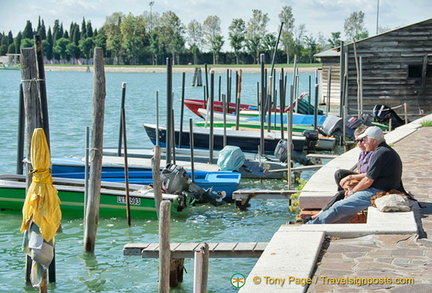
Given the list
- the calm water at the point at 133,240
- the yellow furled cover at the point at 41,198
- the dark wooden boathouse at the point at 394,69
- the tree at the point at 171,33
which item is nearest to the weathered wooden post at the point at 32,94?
the yellow furled cover at the point at 41,198

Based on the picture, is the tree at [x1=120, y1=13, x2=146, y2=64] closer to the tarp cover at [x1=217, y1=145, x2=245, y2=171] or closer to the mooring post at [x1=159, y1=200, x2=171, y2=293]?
the tarp cover at [x1=217, y1=145, x2=245, y2=171]

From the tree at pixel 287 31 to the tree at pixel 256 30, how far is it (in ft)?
13.5

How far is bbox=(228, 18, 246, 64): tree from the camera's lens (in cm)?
15325

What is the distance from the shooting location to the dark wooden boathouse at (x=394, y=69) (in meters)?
31.1

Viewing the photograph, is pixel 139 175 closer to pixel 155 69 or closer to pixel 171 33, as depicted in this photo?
pixel 155 69

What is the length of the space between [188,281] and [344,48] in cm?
2149

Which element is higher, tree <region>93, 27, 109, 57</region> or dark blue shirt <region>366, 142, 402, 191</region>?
tree <region>93, 27, 109, 57</region>

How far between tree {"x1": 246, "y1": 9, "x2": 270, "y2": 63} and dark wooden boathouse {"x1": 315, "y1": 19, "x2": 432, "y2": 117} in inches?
4706

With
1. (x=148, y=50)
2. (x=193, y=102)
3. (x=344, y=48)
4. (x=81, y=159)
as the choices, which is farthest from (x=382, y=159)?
(x=148, y=50)

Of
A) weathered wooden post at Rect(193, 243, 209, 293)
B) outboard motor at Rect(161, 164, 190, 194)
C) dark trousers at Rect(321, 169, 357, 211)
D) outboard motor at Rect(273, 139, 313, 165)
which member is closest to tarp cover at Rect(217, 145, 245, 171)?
outboard motor at Rect(273, 139, 313, 165)

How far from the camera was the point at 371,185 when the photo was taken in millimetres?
9430


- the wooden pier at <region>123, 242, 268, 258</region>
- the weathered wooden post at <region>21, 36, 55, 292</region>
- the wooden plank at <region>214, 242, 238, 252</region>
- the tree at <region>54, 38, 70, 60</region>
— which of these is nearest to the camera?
the wooden pier at <region>123, 242, 268, 258</region>

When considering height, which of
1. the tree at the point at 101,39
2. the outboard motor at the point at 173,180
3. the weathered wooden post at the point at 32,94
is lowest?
the outboard motor at the point at 173,180

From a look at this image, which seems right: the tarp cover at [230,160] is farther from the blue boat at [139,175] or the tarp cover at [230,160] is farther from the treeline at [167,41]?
the treeline at [167,41]
